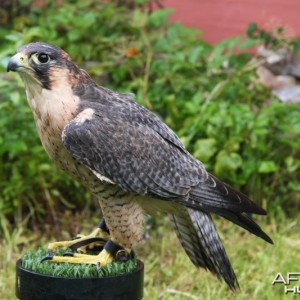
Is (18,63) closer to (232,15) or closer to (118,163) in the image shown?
(118,163)

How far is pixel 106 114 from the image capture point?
3.10 m

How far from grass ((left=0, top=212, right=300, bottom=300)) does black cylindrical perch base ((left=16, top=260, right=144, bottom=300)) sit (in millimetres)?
996

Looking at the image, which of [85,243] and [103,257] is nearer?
[103,257]

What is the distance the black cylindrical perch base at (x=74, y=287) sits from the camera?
2982 millimetres

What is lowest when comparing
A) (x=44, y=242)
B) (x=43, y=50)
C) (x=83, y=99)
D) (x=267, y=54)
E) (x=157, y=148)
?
(x=44, y=242)

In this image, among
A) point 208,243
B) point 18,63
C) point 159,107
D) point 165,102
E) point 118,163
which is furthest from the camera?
point 159,107

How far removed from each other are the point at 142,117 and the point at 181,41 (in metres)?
2.88

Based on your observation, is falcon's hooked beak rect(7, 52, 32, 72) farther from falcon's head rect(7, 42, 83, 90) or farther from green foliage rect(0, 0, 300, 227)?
green foliage rect(0, 0, 300, 227)

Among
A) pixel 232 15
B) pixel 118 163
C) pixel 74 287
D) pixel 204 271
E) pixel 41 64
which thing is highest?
pixel 41 64

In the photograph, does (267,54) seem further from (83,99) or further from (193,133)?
(83,99)

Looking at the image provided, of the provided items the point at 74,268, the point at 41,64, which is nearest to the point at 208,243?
the point at 74,268

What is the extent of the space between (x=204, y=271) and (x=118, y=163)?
5.09ft

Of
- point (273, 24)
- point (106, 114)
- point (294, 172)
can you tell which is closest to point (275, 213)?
point (294, 172)

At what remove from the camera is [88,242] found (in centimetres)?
A: 333
